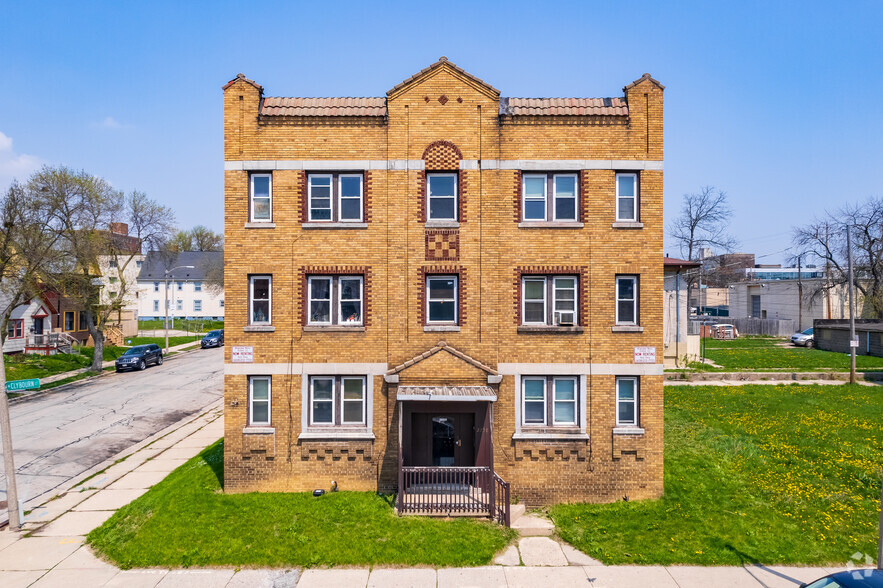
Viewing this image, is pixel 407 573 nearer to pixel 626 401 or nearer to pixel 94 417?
pixel 626 401

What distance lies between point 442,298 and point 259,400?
5.65 metres

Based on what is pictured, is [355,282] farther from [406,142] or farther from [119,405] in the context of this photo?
[119,405]

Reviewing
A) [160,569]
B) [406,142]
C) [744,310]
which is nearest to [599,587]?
[160,569]

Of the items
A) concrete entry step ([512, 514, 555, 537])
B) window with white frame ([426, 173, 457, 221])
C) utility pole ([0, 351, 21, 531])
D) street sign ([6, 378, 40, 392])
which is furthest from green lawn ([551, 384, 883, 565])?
street sign ([6, 378, 40, 392])

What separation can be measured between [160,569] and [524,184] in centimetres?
1218

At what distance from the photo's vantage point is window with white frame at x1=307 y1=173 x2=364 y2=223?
13492 millimetres

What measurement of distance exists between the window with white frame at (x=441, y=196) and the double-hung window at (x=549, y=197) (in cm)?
190

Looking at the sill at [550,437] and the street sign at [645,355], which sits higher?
the street sign at [645,355]

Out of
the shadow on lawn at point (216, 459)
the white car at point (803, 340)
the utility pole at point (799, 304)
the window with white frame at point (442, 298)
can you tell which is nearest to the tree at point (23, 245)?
the shadow on lawn at point (216, 459)

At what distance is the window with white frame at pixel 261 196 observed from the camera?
1348cm

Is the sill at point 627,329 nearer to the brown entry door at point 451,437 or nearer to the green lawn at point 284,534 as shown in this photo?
the brown entry door at point 451,437

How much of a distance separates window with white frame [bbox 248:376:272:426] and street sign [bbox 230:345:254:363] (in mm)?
513

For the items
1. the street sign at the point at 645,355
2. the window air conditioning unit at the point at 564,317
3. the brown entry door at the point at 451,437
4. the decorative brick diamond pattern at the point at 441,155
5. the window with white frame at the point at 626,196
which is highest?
the decorative brick diamond pattern at the point at 441,155

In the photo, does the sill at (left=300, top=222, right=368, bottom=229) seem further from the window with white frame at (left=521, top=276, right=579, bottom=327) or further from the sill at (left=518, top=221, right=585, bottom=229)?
the window with white frame at (left=521, top=276, right=579, bottom=327)
